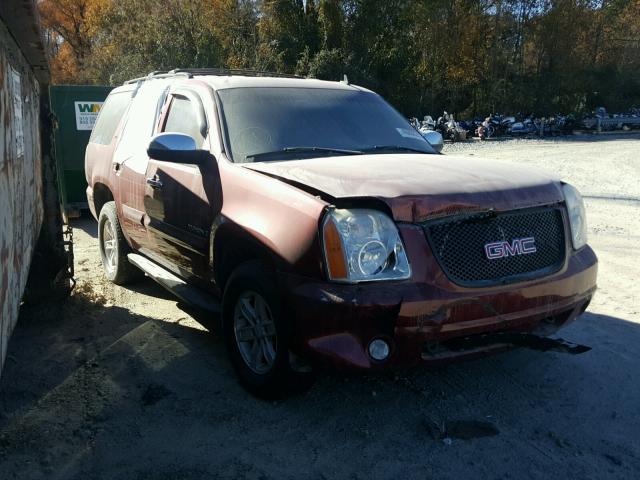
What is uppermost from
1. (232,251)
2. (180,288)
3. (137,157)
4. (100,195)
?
(137,157)

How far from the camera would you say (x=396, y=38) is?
35.3 meters

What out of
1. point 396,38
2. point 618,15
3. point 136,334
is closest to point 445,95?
point 396,38

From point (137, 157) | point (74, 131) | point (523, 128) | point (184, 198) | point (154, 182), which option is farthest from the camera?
point (523, 128)

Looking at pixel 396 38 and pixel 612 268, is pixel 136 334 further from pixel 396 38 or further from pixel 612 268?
pixel 396 38

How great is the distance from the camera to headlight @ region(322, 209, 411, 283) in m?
3.08

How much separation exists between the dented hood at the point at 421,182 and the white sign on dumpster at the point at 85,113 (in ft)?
25.1

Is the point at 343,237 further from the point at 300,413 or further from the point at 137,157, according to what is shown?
the point at 137,157

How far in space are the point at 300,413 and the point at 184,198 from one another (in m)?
1.78

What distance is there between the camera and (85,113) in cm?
1048

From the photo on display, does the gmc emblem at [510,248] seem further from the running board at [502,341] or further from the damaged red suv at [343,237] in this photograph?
the running board at [502,341]

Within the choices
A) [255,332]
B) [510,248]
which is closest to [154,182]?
[255,332]

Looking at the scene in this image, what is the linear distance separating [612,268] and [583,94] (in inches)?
1542

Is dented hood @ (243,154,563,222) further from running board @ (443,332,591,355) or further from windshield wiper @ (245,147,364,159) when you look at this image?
running board @ (443,332,591,355)

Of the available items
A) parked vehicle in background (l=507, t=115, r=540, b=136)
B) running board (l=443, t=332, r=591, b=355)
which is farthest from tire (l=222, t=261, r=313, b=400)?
parked vehicle in background (l=507, t=115, r=540, b=136)
